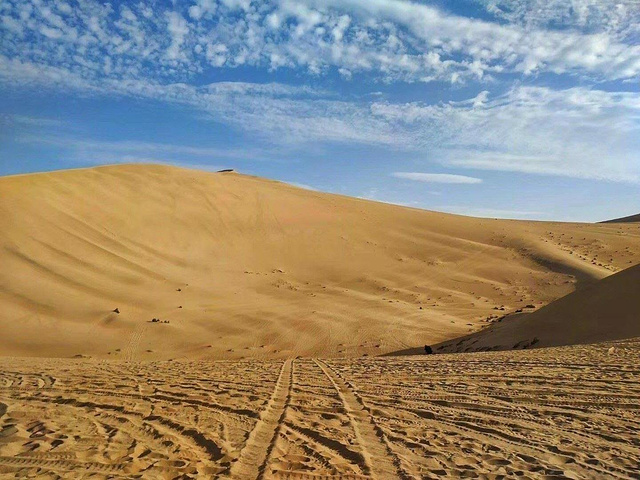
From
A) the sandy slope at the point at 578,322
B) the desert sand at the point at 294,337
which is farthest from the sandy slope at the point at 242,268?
the sandy slope at the point at 578,322

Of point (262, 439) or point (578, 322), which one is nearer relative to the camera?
point (262, 439)

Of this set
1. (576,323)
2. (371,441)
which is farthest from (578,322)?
(371,441)

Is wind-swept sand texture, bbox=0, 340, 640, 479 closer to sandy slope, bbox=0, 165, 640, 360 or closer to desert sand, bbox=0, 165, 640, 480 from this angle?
desert sand, bbox=0, 165, 640, 480

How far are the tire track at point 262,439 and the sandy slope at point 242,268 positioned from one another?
642 cm

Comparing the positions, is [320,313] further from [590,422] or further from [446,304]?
[590,422]

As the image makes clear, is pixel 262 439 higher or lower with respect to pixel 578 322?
lower

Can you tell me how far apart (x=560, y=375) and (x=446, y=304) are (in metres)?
11.3

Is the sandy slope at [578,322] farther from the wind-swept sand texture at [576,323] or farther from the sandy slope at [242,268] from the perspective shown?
the sandy slope at [242,268]

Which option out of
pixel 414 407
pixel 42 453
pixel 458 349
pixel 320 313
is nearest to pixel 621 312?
pixel 458 349

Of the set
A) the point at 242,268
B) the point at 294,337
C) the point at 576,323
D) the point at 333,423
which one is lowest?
the point at 294,337

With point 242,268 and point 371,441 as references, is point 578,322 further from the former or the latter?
point 242,268

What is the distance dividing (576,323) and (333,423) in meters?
9.44

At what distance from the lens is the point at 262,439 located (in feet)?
14.9

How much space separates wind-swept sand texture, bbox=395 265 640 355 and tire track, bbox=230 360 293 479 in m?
7.01
